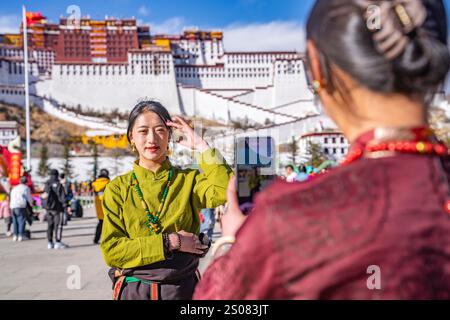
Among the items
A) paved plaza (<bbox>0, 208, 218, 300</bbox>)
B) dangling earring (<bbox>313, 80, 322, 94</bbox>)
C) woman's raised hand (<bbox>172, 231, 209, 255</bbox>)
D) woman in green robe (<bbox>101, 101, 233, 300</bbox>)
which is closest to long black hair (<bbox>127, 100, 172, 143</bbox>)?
woman in green robe (<bbox>101, 101, 233, 300</bbox>)

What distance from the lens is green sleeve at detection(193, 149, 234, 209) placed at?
6.15ft

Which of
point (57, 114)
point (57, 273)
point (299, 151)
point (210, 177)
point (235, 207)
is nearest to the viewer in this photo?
point (235, 207)

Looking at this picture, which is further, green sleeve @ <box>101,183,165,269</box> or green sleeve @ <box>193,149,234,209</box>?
green sleeve @ <box>193,149,234,209</box>

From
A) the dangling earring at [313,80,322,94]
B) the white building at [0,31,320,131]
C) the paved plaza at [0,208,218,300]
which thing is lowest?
the paved plaza at [0,208,218,300]

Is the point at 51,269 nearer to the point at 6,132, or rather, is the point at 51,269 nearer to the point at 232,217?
the point at 232,217

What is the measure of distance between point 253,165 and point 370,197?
1.42 ft

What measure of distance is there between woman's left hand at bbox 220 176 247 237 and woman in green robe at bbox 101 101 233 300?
0.84 meters

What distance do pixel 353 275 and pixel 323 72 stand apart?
0.99 feet

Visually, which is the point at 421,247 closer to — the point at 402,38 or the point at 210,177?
the point at 402,38

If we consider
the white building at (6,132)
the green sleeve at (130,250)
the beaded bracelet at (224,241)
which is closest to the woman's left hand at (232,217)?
the beaded bracelet at (224,241)

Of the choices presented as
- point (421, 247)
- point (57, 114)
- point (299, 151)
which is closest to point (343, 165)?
point (421, 247)

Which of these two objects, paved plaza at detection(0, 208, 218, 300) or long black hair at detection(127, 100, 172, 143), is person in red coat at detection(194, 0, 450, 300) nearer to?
paved plaza at detection(0, 208, 218, 300)

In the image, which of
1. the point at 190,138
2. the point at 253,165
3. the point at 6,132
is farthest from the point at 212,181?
the point at 6,132

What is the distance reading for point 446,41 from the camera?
2.58 feet
